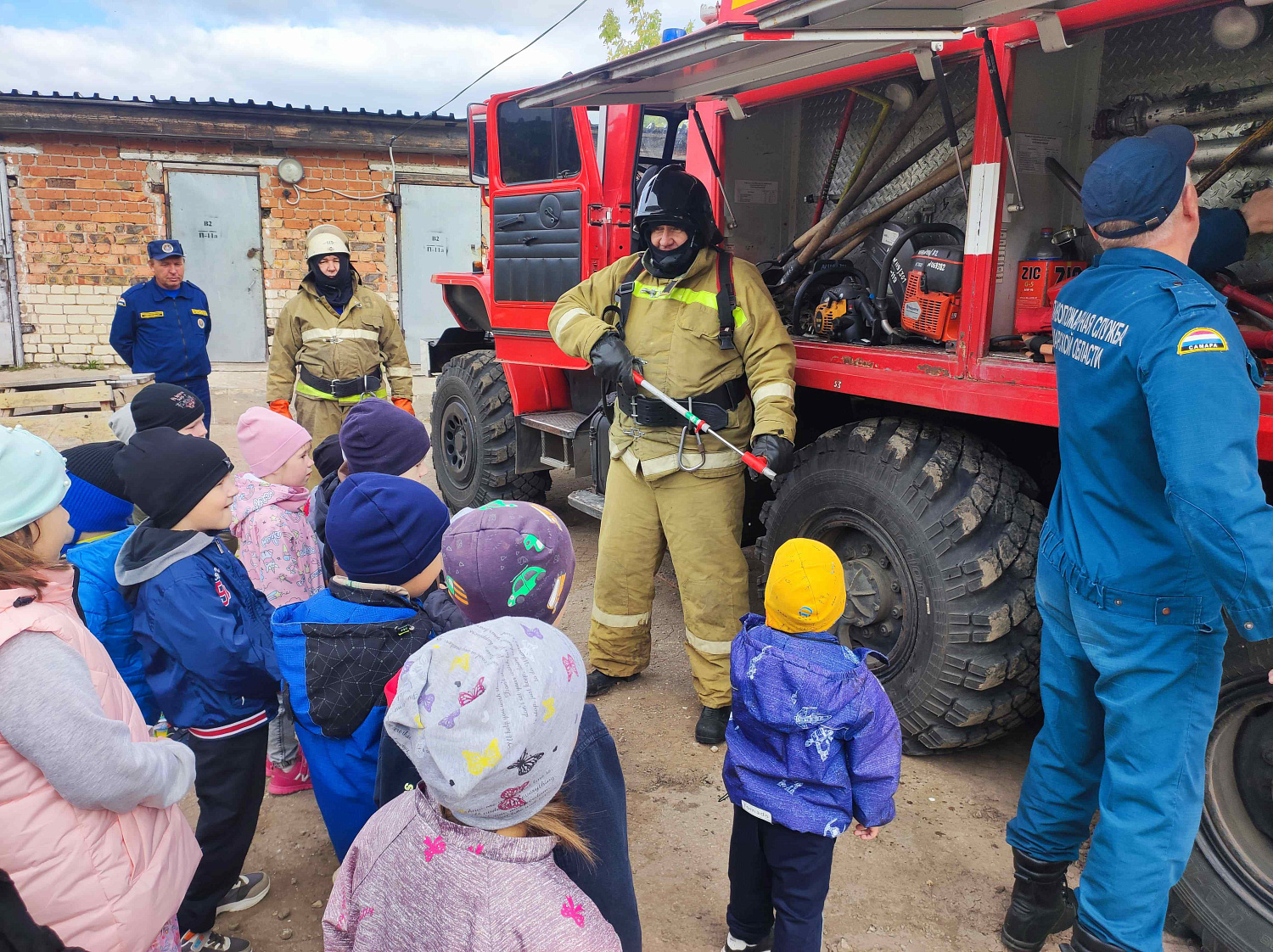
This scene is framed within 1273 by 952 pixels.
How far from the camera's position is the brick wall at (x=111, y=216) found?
11.4m

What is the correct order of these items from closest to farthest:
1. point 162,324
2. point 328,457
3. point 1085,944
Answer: point 1085,944 < point 328,457 < point 162,324

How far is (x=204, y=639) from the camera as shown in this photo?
6.74ft

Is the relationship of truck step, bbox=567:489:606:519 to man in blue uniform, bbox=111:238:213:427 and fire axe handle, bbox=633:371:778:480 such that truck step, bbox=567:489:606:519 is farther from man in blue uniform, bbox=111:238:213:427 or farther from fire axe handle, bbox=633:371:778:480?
man in blue uniform, bbox=111:238:213:427

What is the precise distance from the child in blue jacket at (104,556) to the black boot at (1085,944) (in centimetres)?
228

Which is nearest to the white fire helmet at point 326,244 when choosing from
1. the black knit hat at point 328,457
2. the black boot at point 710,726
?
the black knit hat at point 328,457

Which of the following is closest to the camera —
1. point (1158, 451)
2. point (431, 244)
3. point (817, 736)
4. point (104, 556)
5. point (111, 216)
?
point (1158, 451)

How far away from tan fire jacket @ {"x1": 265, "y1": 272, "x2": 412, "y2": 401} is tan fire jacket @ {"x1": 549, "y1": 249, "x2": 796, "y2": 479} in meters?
1.90

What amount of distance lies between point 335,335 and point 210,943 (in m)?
3.36

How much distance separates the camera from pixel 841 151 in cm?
398

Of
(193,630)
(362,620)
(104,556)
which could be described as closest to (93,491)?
(104,556)

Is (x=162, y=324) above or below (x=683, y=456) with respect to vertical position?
above

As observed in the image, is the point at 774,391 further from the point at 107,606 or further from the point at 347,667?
the point at 107,606

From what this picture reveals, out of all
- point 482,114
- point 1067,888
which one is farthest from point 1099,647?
point 482,114

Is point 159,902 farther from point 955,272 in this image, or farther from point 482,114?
point 482,114
